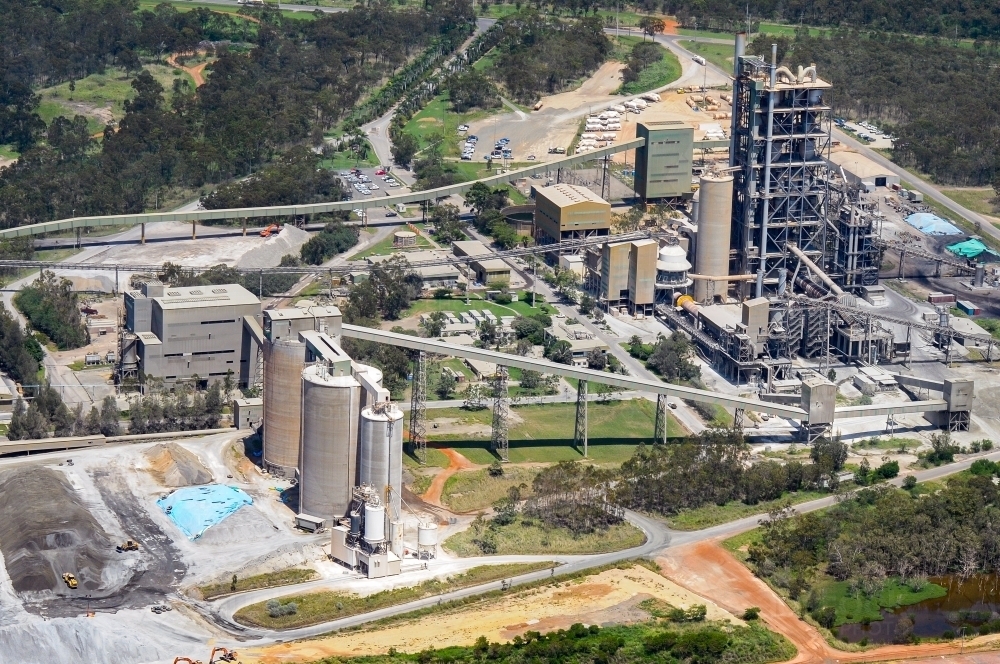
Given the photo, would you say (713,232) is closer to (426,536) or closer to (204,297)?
(204,297)

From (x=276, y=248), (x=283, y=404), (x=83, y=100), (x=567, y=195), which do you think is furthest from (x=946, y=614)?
(x=83, y=100)

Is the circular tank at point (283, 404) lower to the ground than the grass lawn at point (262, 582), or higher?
higher

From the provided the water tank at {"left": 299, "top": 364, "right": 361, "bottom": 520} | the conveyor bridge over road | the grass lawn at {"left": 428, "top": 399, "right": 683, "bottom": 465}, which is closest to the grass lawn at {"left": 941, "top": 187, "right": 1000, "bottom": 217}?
the conveyor bridge over road

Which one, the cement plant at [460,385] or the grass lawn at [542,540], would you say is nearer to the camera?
the cement plant at [460,385]

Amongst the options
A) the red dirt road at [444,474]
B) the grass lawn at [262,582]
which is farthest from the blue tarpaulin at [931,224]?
the grass lawn at [262,582]

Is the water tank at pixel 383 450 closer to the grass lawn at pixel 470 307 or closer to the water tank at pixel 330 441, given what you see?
the water tank at pixel 330 441

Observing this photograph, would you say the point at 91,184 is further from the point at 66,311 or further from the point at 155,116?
the point at 66,311
